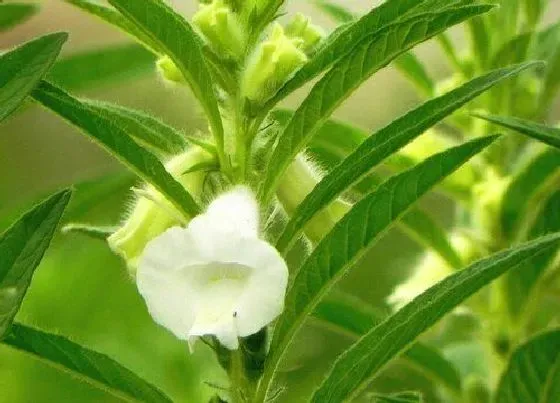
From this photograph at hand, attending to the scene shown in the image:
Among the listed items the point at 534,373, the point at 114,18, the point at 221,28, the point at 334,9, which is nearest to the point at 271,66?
the point at 221,28

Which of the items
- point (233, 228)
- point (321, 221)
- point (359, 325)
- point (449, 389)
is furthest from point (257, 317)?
point (449, 389)

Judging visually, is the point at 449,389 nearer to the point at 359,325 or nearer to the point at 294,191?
the point at 359,325

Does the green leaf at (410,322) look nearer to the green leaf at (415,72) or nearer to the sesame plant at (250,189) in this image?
the sesame plant at (250,189)

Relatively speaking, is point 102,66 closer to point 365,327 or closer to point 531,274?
A: point 365,327

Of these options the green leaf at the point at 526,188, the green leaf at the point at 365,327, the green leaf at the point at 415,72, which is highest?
the green leaf at the point at 415,72

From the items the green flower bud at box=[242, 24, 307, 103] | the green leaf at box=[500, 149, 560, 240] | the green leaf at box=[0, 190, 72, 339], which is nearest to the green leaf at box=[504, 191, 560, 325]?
the green leaf at box=[500, 149, 560, 240]

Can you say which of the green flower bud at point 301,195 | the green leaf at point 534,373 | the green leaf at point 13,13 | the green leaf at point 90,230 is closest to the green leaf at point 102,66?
the green leaf at point 13,13

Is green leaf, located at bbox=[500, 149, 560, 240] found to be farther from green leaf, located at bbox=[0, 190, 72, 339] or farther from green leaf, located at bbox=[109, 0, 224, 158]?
green leaf, located at bbox=[0, 190, 72, 339]

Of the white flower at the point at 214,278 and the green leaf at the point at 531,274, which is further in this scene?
the green leaf at the point at 531,274
